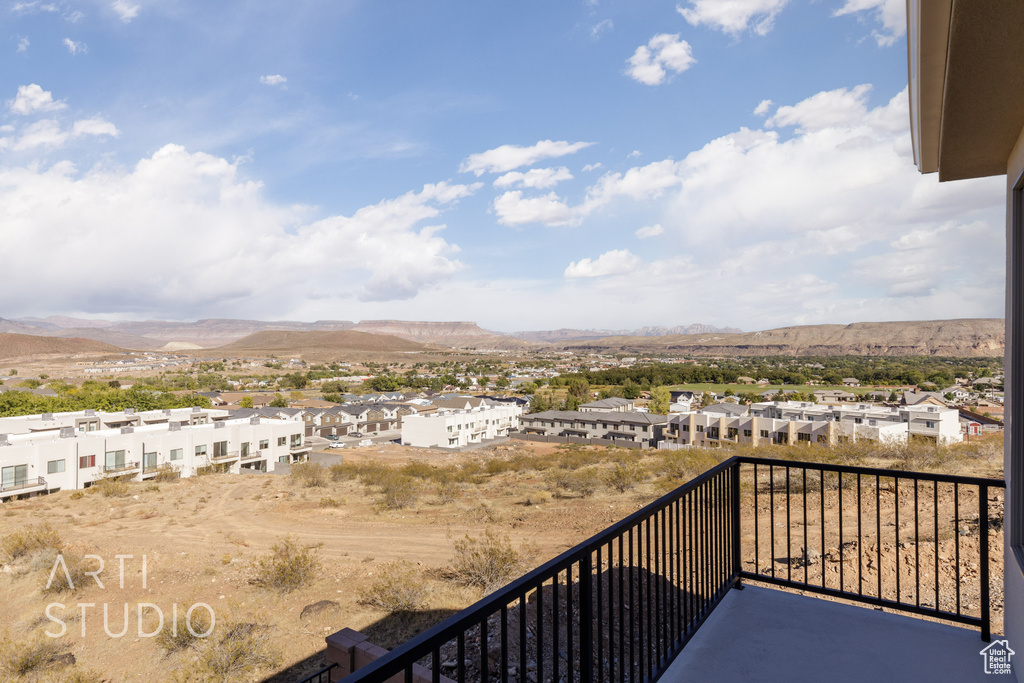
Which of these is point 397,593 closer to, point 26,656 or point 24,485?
point 26,656

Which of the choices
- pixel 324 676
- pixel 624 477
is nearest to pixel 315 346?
pixel 624 477

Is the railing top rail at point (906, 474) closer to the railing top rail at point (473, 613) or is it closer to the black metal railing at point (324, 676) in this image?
the railing top rail at point (473, 613)

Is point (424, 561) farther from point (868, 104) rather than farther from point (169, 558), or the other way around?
point (868, 104)

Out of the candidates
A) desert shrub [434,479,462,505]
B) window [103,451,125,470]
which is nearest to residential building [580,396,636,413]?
desert shrub [434,479,462,505]

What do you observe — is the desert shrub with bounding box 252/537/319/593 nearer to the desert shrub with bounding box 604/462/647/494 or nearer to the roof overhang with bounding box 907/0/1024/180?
the desert shrub with bounding box 604/462/647/494

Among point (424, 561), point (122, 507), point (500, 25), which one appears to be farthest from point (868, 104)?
point (122, 507)

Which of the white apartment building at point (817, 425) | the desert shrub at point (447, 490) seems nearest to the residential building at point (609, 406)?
the white apartment building at point (817, 425)
